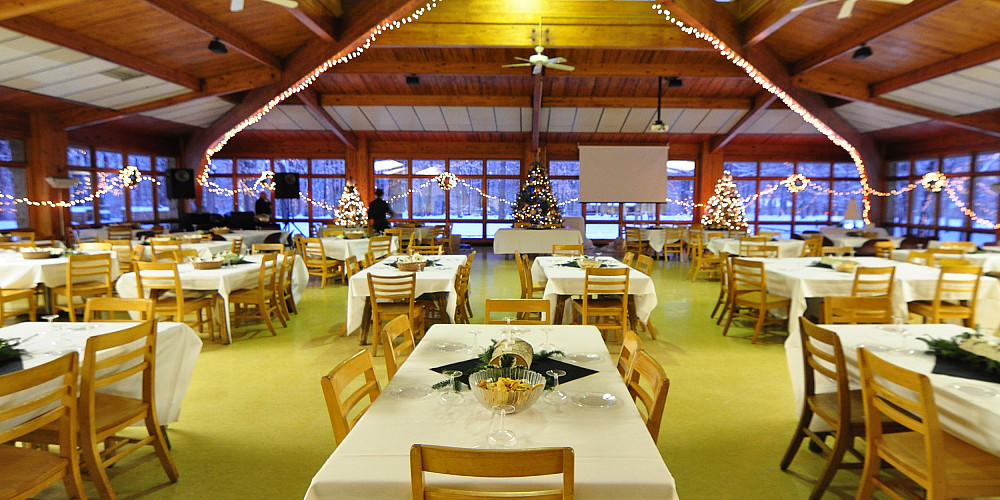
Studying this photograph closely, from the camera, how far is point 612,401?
2.18 m

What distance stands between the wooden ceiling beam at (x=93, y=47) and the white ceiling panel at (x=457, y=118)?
5.53 m

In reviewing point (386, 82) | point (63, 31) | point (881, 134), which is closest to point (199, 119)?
point (386, 82)

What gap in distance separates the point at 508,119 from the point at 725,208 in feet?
20.0

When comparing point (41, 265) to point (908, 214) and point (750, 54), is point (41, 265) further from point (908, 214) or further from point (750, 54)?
point (908, 214)

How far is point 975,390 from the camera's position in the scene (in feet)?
7.37

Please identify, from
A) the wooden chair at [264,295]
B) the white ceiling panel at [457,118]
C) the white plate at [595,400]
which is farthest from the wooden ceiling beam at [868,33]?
the wooden chair at [264,295]

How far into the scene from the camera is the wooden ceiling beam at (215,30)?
258 inches

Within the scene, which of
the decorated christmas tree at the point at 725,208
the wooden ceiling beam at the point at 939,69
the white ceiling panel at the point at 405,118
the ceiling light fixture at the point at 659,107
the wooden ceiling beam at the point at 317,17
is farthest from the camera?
the decorated christmas tree at the point at 725,208

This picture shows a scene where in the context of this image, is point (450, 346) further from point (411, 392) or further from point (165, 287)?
point (165, 287)

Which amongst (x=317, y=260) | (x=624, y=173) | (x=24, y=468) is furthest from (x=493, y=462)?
(x=624, y=173)

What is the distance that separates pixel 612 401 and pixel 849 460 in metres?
1.95

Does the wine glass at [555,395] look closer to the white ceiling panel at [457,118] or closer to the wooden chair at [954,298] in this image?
the wooden chair at [954,298]

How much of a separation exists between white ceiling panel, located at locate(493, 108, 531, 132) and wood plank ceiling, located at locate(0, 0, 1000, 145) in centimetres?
58

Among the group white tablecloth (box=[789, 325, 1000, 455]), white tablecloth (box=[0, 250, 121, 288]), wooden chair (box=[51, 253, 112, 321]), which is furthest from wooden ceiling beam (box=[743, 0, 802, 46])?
white tablecloth (box=[0, 250, 121, 288])
